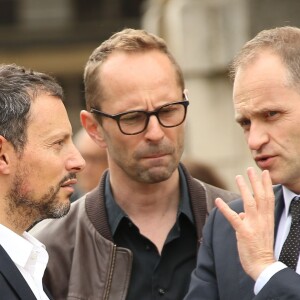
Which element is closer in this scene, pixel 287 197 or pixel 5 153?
pixel 5 153

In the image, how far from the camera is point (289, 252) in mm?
4344

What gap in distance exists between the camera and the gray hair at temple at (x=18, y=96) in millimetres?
4398

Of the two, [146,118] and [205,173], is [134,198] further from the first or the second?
[205,173]

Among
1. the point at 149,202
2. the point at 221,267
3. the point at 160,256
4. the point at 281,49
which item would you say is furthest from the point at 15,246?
the point at 281,49

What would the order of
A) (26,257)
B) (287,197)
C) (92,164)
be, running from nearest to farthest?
(26,257) → (287,197) → (92,164)

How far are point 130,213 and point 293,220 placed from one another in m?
1.08

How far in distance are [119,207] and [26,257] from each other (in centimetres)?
103

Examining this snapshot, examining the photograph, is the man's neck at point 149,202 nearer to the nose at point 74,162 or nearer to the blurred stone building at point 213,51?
the nose at point 74,162

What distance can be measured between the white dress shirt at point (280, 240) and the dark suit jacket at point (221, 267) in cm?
3

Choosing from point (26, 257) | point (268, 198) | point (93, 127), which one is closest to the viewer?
point (268, 198)

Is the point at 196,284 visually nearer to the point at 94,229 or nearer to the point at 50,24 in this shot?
the point at 94,229

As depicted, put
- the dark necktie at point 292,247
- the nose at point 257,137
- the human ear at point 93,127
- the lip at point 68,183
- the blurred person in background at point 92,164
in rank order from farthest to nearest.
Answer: the blurred person in background at point 92,164
the human ear at point 93,127
the lip at point 68,183
the nose at point 257,137
the dark necktie at point 292,247

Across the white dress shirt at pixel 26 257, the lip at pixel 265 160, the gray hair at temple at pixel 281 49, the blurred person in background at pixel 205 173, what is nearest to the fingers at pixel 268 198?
the lip at pixel 265 160

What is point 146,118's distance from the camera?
16.6 ft
